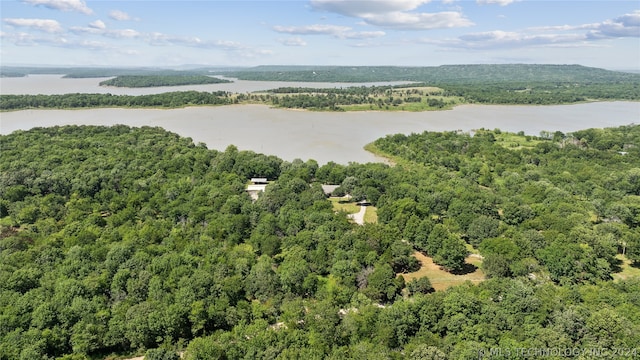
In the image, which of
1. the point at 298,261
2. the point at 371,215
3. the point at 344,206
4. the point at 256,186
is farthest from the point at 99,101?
the point at 298,261

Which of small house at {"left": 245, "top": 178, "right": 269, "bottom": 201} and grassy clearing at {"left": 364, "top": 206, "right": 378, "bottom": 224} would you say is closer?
grassy clearing at {"left": 364, "top": 206, "right": 378, "bottom": 224}

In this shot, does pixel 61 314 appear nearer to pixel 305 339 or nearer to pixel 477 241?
pixel 305 339

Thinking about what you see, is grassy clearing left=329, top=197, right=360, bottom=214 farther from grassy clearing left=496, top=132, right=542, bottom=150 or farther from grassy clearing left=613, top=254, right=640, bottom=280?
grassy clearing left=496, top=132, right=542, bottom=150

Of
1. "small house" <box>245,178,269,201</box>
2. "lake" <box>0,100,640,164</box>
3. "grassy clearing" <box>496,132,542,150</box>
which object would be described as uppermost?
"lake" <box>0,100,640,164</box>

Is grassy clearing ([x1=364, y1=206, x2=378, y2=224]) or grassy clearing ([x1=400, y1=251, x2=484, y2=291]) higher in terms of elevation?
grassy clearing ([x1=364, y1=206, x2=378, y2=224])

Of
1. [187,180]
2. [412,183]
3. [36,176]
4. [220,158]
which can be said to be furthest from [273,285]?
[36,176]

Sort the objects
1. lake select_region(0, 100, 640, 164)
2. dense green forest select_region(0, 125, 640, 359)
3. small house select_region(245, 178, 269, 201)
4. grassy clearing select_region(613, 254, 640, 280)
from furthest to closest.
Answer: lake select_region(0, 100, 640, 164), small house select_region(245, 178, 269, 201), grassy clearing select_region(613, 254, 640, 280), dense green forest select_region(0, 125, 640, 359)

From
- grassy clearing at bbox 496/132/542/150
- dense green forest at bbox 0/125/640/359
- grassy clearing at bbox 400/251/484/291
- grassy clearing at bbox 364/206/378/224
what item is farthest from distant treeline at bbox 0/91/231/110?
grassy clearing at bbox 400/251/484/291
